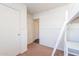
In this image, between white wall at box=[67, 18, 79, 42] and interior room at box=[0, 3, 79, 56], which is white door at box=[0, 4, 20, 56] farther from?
white wall at box=[67, 18, 79, 42]

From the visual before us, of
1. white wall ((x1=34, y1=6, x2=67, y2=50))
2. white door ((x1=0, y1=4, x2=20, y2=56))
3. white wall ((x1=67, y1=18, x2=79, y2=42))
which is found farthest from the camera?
white wall ((x1=34, y1=6, x2=67, y2=50))

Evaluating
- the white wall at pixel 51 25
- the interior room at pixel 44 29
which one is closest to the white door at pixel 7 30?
the interior room at pixel 44 29

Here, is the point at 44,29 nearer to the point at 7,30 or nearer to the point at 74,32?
the point at 74,32

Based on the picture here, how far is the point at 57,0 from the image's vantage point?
1.08 metres

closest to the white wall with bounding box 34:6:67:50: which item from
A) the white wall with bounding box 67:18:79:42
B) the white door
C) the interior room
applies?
the interior room

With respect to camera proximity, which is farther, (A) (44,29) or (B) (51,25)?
(A) (44,29)

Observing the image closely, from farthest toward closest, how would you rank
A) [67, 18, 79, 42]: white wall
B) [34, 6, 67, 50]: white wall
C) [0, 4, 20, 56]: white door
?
[34, 6, 67, 50]: white wall, [67, 18, 79, 42]: white wall, [0, 4, 20, 56]: white door

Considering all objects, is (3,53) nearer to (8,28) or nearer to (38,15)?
(8,28)

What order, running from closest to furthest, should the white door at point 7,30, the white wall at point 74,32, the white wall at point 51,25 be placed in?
the white door at point 7,30 → the white wall at point 74,32 → the white wall at point 51,25

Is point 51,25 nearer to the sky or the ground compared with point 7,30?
nearer to the sky

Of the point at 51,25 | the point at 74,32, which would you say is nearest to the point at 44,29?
the point at 51,25

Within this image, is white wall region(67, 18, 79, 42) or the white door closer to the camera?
the white door

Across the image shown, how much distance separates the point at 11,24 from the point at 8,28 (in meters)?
0.20

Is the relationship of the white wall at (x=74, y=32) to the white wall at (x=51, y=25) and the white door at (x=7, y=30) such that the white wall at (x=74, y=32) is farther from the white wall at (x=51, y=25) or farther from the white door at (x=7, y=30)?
the white door at (x=7, y=30)
